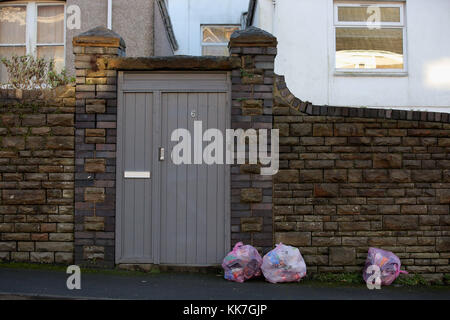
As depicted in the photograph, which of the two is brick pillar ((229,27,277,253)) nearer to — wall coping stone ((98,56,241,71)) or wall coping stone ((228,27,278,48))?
wall coping stone ((228,27,278,48))

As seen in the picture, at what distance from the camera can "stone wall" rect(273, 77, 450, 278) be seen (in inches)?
231

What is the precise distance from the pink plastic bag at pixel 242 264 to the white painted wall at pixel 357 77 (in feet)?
15.5

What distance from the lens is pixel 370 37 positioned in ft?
32.2

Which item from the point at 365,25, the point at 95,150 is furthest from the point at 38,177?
the point at 365,25

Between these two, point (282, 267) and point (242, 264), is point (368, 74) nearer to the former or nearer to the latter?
point (282, 267)

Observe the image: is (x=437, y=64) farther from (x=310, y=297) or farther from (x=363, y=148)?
(x=310, y=297)

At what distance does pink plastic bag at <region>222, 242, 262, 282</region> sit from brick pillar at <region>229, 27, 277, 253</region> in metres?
0.29

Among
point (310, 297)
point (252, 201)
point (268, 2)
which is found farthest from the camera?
point (268, 2)

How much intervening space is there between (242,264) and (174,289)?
0.89 metres

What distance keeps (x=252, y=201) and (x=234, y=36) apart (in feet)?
6.74

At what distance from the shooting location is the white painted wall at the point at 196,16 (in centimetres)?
1430

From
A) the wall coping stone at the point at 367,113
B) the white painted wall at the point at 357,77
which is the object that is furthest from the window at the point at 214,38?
the wall coping stone at the point at 367,113

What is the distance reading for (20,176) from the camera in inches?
233
